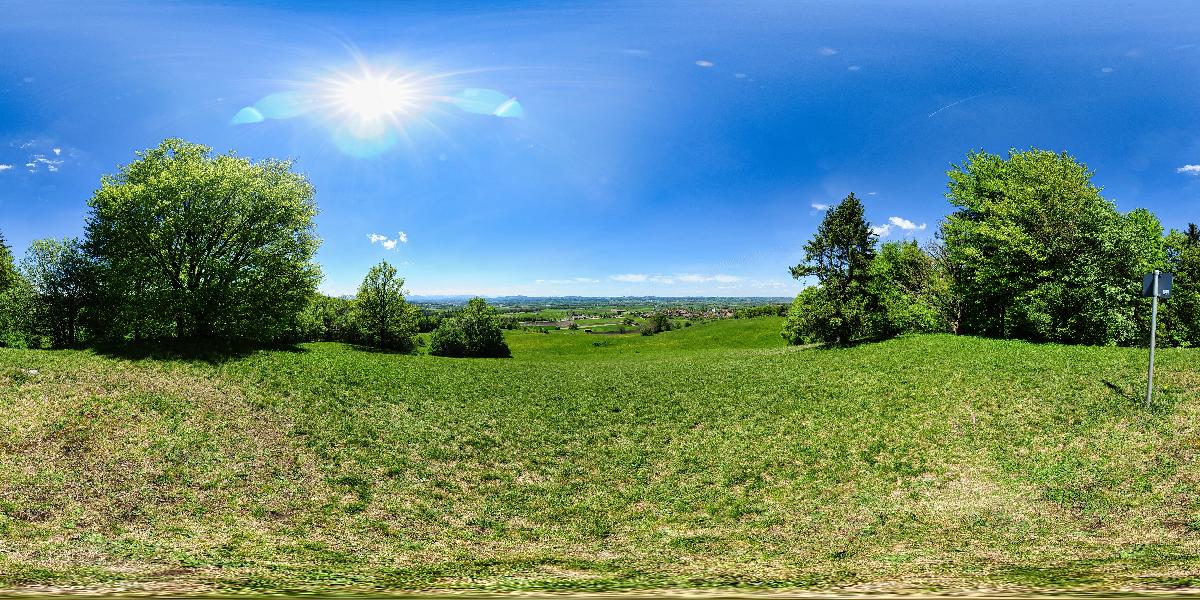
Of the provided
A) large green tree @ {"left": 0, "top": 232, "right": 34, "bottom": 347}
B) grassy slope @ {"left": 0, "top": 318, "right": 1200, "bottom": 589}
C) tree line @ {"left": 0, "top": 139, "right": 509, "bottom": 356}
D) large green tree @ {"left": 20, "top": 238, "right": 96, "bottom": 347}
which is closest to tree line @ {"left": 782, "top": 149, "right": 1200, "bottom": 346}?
grassy slope @ {"left": 0, "top": 318, "right": 1200, "bottom": 589}

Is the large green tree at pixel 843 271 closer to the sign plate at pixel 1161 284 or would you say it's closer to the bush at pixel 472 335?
the sign plate at pixel 1161 284

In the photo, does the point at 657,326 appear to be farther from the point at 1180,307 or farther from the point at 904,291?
the point at 1180,307

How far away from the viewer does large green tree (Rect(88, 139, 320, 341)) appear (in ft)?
81.9

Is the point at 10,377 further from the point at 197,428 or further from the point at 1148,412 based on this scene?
the point at 1148,412

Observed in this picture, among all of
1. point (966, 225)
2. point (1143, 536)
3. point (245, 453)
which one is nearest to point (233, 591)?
point (245, 453)

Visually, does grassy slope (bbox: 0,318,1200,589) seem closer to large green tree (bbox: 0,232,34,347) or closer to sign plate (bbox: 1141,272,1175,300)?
sign plate (bbox: 1141,272,1175,300)

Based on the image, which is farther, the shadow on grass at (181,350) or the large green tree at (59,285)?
the large green tree at (59,285)

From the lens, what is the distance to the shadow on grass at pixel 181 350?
853 inches

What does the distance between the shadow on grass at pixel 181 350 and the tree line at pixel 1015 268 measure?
37.9m

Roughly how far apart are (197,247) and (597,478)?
2804 cm

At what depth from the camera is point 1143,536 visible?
789 centimetres

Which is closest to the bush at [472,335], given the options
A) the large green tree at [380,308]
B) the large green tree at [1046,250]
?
the large green tree at [380,308]

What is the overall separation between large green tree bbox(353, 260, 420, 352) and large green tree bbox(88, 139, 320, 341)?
19175 mm

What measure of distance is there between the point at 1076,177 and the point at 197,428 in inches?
1992
